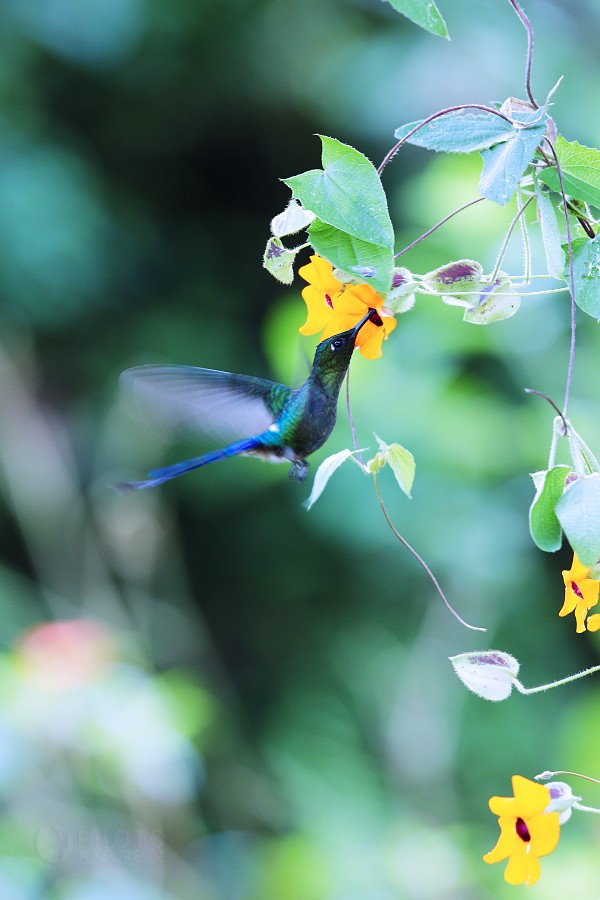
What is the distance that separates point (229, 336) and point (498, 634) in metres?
0.97

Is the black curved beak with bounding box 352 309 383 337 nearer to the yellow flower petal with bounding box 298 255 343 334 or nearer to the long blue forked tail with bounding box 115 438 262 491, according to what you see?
the yellow flower petal with bounding box 298 255 343 334

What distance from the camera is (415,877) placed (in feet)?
4.56

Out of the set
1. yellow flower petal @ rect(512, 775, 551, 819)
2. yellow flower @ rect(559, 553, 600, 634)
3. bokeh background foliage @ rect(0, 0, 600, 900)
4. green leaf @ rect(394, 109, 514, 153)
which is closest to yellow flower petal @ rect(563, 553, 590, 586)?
yellow flower @ rect(559, 553, 600, 634)

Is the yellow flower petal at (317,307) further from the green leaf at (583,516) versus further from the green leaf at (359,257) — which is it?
the green leaf at (583,516)

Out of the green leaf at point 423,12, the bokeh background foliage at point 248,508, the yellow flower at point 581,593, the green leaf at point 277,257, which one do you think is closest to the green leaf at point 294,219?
the green leaf at point 277,257

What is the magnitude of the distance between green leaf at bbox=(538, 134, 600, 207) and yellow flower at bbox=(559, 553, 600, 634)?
18 centimetres

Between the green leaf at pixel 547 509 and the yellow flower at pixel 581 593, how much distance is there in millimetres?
15

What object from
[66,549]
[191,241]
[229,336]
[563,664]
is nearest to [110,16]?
[191,241]

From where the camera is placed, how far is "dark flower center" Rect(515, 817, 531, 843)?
0.44 m

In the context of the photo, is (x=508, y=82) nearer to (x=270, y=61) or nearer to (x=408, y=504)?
(x=270, y=61)

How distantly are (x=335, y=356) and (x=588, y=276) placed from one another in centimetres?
16

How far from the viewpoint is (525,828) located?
44 centimetres

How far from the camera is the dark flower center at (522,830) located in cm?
44

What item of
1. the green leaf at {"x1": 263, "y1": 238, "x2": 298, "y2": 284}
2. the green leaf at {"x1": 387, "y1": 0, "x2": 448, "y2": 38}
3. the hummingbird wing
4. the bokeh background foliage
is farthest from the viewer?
the bokeh background foliage
